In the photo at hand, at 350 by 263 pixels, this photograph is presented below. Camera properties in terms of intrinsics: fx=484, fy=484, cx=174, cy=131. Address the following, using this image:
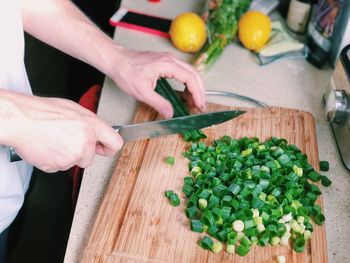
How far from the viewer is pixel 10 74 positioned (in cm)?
101

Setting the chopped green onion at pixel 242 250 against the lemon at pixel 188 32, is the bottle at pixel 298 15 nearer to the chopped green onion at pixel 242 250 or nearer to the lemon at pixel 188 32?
the lemon at pixel 188 32

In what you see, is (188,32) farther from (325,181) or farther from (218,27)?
(325,181)

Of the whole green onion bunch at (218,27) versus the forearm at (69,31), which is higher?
the forearm at (69,31)

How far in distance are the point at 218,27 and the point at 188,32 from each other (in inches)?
4.6

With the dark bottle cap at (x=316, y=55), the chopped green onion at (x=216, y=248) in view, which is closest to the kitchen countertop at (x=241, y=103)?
the dark bottle cap at (x=316, y=55)

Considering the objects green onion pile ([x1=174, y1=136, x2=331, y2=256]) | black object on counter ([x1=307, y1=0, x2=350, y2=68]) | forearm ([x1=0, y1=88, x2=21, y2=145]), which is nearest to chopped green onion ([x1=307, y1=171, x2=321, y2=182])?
green onion pile ([x1=174, y1=136, x2=331, y2=256])

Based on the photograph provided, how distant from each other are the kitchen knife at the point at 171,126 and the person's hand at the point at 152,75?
7cm

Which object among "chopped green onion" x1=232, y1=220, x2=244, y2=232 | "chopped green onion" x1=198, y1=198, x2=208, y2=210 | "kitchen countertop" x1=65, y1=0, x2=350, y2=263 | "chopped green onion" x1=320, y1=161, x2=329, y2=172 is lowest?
"kitchen countertop" x1=65, y1=0, x2=350, y2=263

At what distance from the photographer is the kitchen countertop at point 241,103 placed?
0.99 meters

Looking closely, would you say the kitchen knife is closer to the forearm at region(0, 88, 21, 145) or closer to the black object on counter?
the forearm at region(0, 88, 21, 145)

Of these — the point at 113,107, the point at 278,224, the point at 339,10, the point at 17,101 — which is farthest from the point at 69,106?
the point at 339,10

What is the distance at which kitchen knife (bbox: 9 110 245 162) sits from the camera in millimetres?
1012

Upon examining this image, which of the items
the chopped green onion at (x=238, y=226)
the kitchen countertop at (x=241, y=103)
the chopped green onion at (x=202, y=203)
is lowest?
the kitchen countertop at (x=241, y=103)

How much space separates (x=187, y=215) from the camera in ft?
3.16
